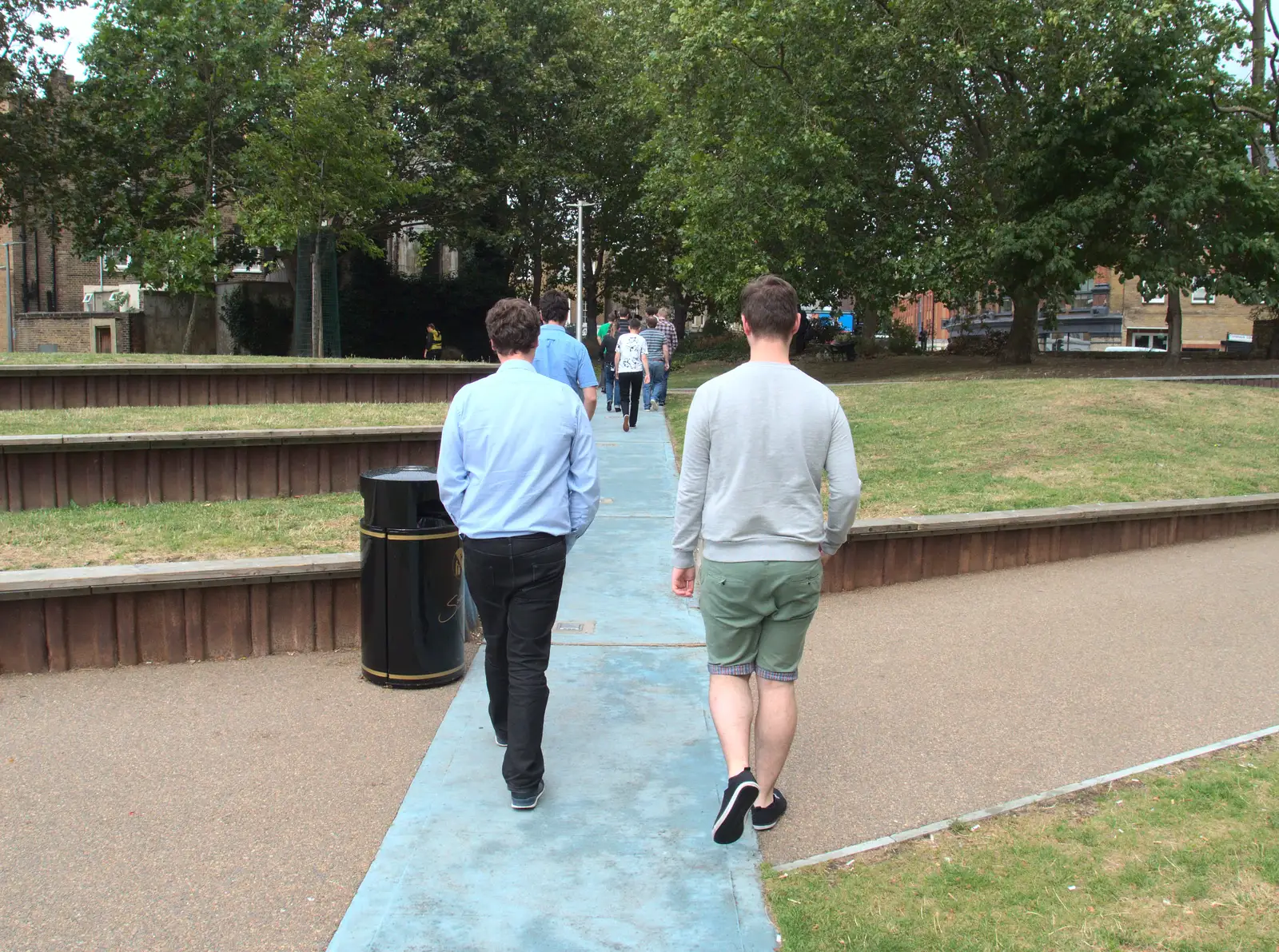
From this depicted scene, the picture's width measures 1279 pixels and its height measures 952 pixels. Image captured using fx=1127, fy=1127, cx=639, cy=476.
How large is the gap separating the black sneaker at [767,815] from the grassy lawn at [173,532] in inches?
161

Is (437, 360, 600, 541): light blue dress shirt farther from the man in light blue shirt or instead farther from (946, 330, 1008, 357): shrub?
(946, 330, 1008, 357): shrub

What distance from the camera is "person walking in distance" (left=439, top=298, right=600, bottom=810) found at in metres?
4.11

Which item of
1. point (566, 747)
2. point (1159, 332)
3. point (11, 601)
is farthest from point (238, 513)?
point (1159, 332)

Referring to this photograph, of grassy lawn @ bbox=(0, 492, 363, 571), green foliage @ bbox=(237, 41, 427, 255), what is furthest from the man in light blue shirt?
green foliage @ bbox=(237, 41, 427, 255)

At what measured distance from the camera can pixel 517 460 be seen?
4.13 m

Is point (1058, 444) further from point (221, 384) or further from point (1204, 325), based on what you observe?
point (1204, 325)

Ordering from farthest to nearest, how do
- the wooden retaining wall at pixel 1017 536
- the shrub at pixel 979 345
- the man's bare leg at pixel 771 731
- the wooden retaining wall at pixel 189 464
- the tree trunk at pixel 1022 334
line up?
the shrub at pixel 979 345
the tree trunk at pixel 1022 334
the wooden retaining wall at pixel 189 464
the wooden retaining wall at pixel 1017 536
the man's bare leg at pixel 771 731

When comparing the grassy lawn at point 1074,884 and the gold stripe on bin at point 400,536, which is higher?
the gold stripe on bin at point 400,536

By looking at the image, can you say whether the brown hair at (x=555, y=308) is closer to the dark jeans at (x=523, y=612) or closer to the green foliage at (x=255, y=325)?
the dark jeans at (x=523, y=612)

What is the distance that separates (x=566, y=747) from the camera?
4785mm

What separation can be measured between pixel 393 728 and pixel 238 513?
14.3 ft

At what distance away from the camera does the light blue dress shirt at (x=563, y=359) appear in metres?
7.77

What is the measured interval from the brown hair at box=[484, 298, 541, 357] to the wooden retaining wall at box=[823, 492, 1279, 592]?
3.66m

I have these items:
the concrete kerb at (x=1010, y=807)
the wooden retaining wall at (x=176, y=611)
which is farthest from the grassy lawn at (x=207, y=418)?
the concrete kerb at (x=1010, y=807)
